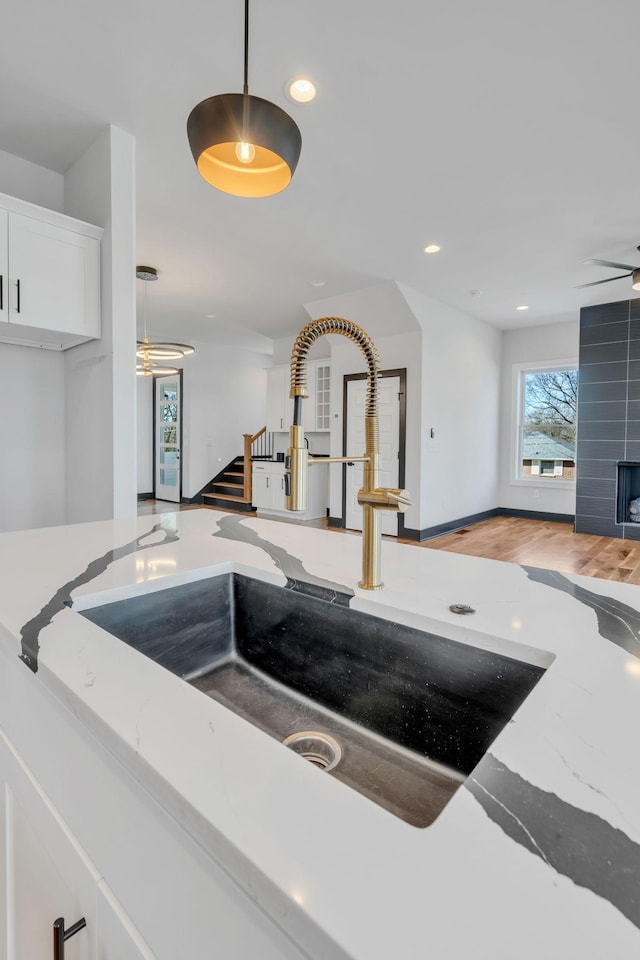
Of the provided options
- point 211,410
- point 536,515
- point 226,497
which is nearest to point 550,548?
point 536,515

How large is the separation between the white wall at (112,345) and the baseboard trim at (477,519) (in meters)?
3.70

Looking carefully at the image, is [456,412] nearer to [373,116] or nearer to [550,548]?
[550,548]

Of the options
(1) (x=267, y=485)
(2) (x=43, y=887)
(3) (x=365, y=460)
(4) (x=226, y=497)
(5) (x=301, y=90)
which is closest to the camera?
(2) (x=43, y=887)

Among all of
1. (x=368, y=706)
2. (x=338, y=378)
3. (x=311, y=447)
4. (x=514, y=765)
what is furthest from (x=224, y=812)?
(x=311, y=447)

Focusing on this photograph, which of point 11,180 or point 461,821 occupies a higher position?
point 11,180

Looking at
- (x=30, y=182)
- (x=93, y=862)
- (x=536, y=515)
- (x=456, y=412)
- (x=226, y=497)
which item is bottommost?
(x=536, y=515)

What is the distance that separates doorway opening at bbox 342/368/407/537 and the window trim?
8.51ft

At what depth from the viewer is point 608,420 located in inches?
237

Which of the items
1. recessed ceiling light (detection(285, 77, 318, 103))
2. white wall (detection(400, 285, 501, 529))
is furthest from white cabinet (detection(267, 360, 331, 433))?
recessed ceiling light (detection(285, 77, 318, 103))

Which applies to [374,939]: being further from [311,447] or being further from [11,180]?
[311,447]

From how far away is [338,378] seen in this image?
20.7 ft

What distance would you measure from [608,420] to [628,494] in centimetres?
96

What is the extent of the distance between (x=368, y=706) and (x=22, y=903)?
0.63 m

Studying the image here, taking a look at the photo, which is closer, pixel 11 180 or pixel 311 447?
pixel 11 180
